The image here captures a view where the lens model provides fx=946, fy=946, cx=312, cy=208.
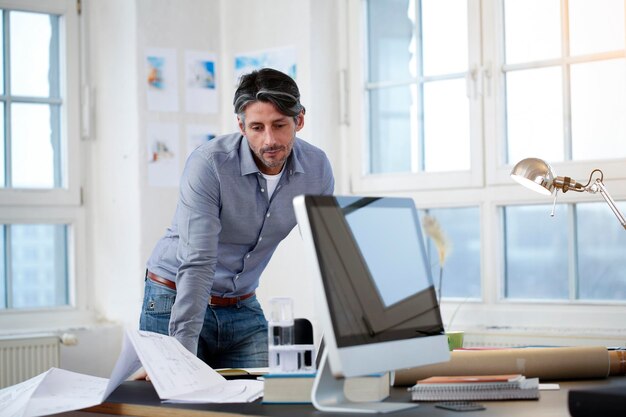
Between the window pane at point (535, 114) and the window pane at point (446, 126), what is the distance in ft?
0.66

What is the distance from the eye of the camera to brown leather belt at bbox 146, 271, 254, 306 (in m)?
2.79

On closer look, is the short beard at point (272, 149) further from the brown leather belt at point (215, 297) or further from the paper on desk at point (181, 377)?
the paper on desk at point (181, 377)

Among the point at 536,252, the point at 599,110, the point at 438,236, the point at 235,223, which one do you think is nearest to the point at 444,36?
the point at 599,110

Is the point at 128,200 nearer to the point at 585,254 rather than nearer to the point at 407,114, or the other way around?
the point at 407,114

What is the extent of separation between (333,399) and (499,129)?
2.55 m

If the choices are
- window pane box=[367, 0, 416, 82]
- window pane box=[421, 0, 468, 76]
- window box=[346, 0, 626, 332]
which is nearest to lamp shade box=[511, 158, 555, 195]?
window box=[346, 0, 626, 332]

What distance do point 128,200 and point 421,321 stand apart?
2.76m

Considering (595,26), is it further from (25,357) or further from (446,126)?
(25,357)

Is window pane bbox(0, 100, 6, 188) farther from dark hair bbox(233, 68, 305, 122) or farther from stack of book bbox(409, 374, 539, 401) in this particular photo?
stack of book bbox(409, 374, 539, 401)

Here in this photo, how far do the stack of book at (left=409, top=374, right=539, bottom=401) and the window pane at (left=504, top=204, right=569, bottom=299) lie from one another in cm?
222

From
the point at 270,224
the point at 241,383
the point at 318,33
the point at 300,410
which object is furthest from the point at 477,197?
the point at 300,410

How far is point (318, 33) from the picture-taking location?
14.1ft

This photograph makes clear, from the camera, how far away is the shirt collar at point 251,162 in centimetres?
263

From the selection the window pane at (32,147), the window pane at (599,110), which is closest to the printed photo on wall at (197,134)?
the window pane at (32,147)
